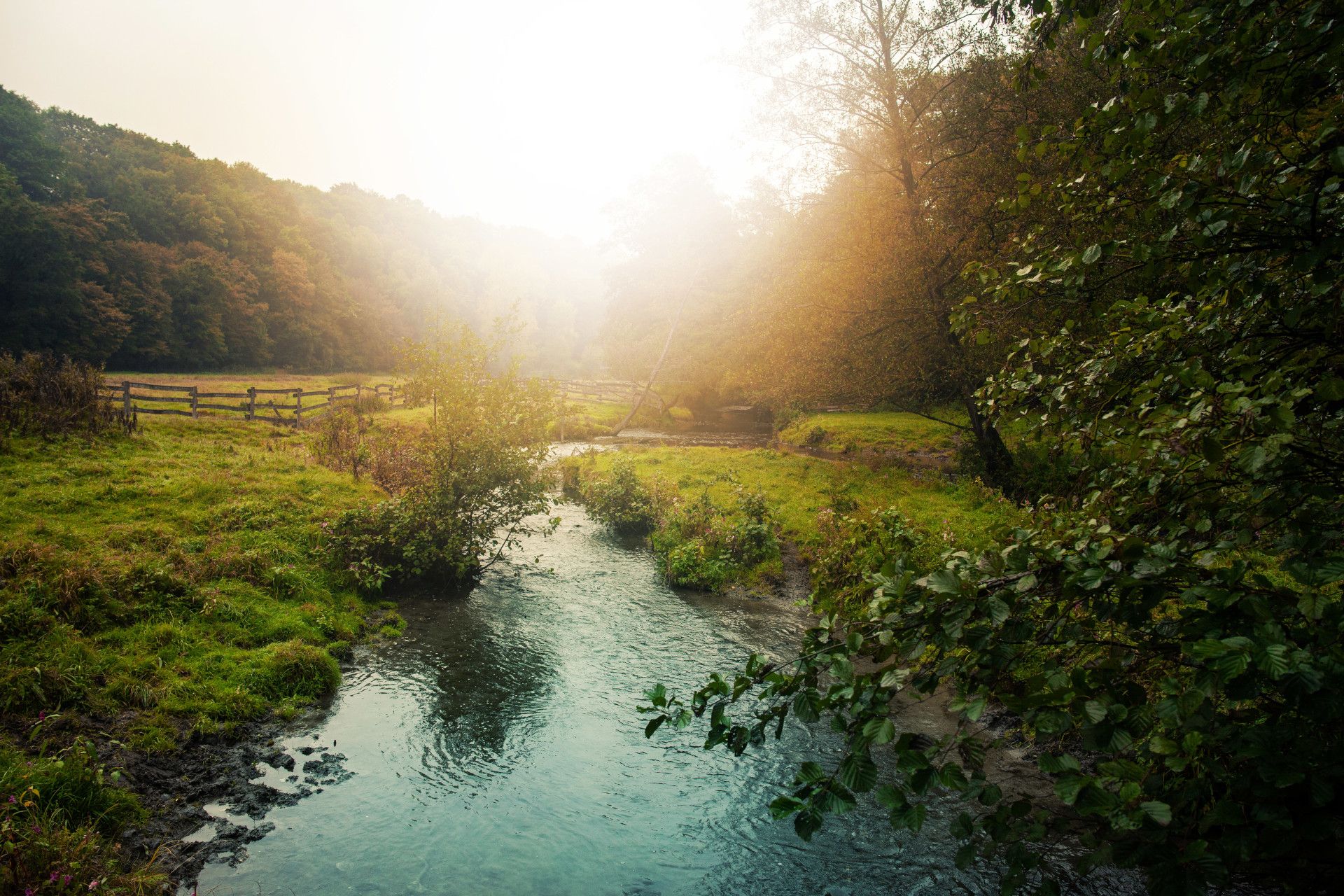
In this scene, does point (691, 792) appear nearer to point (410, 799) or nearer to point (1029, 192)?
point (410, 799)

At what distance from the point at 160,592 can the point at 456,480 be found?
5.24 metres

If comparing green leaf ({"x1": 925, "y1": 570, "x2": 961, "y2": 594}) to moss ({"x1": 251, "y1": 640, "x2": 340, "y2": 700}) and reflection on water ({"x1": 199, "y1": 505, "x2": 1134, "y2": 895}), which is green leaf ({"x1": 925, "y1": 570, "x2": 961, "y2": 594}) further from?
moss ({"x1": 251, "y1": 640, "x2": 340, "y2": 700})

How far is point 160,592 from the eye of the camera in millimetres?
10523

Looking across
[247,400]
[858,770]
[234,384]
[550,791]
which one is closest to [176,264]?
[234,384]

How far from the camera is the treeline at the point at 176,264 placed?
146 feet

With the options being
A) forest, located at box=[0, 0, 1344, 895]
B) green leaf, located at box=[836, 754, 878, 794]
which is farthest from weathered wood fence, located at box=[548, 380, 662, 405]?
green leaf, located at box=[836, 754, 878, 794]

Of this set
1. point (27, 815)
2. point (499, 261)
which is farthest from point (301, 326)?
point (27, 815)

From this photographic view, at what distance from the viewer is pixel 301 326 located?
65188 mm

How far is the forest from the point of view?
2.34 m

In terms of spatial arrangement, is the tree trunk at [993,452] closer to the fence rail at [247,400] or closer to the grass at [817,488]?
the grass at [817,488]

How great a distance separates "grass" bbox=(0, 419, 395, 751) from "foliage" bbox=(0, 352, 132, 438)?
3.10 feet

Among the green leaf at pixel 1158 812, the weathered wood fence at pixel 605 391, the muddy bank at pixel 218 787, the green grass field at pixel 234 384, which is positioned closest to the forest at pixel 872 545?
the green leaf at pixel 1158 812

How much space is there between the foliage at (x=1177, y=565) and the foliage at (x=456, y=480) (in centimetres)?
1227

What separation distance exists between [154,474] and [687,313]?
113 ft
